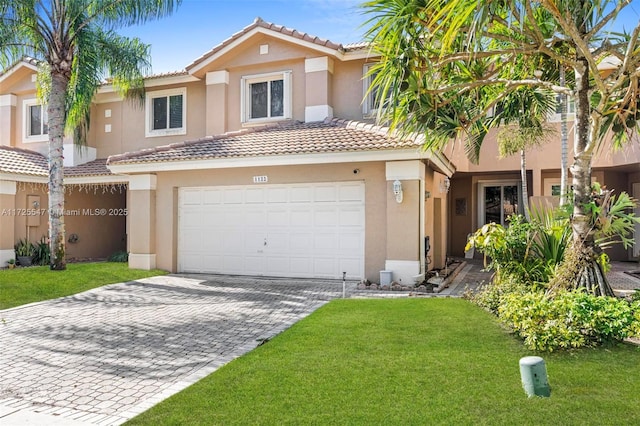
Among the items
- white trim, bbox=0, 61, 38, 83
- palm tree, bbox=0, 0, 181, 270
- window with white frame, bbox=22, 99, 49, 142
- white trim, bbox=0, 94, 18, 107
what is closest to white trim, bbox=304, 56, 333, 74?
palm tree, bbox=0, 0, 181, 270

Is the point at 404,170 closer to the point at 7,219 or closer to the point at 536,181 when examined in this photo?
the point at 536,181

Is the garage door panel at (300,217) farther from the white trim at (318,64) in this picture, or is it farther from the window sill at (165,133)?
the window sill at (165,133)

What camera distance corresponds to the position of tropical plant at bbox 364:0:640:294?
26.0 ft

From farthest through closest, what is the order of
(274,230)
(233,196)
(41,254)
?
(41,254)
(233,196)
(274,230)

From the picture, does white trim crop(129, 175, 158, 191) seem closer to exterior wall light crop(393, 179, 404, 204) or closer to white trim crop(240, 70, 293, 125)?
white trim crop(240, 70, 293, 125)

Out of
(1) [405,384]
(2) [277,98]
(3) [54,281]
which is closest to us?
(1) [405,384]

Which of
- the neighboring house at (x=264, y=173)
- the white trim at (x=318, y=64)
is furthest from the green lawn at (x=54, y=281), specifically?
the white trim at (x=318, y=64)

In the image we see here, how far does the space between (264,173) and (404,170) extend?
462 centimetres

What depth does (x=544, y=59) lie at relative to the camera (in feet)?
33.7

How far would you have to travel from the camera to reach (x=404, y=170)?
1316cm

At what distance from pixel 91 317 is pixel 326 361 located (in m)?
5.97

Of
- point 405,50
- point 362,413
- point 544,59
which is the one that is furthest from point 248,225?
point 362,413

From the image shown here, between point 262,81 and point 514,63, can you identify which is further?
point 262,81

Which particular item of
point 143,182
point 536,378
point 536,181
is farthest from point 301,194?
point 536,378
